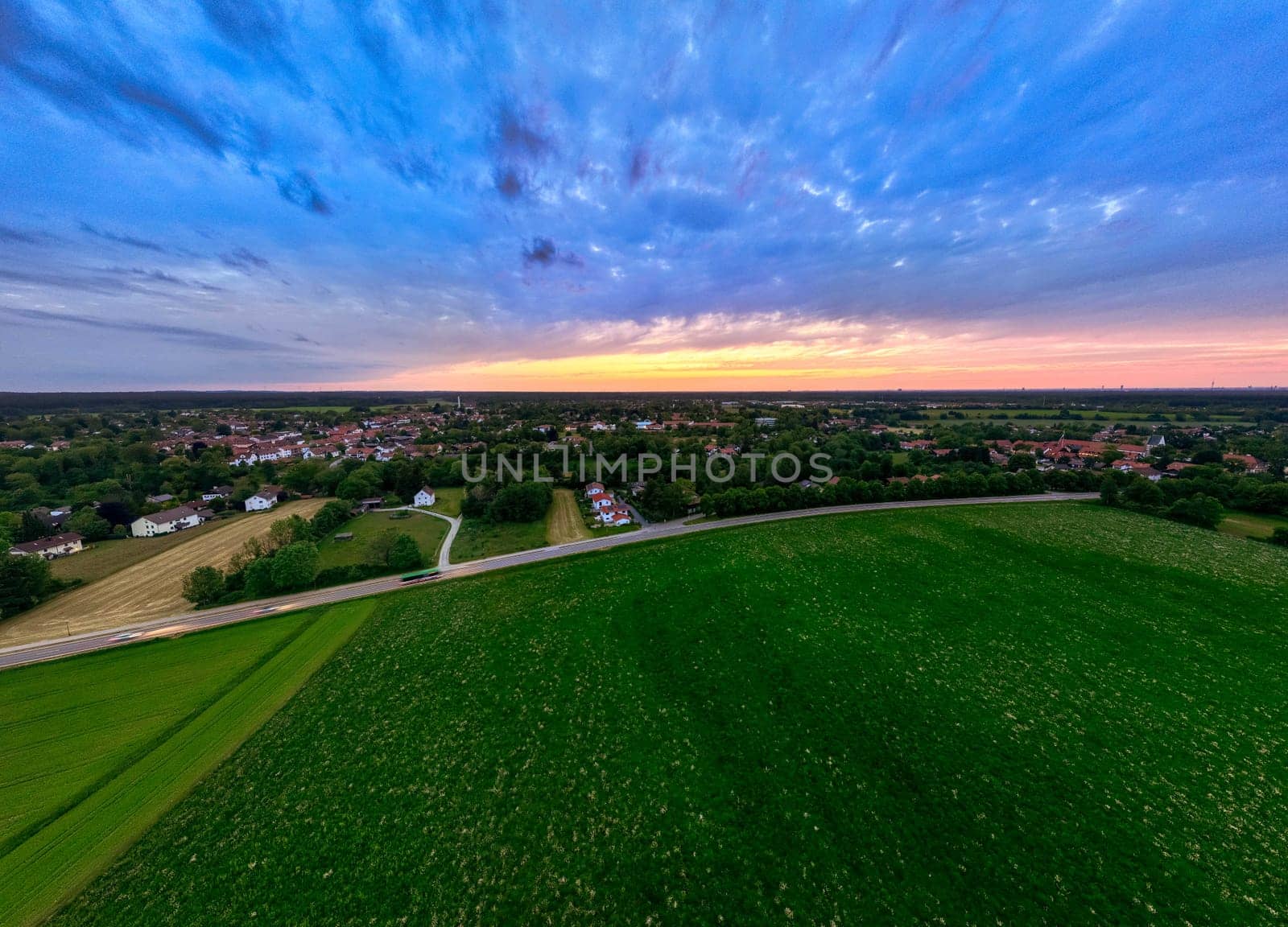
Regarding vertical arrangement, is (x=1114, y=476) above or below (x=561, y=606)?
above

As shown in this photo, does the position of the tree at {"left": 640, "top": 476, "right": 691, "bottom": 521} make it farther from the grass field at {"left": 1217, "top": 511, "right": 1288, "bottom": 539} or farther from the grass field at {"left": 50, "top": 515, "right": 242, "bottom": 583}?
the grass field at {"left": 1217, "top": 511, "right": 1288, "bottom": 539}

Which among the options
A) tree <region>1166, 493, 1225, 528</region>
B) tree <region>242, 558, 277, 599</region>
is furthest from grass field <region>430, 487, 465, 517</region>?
tree <region>1166, 493, 1225, 528</region>

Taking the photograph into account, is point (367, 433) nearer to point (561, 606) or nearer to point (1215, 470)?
point (561, 606)

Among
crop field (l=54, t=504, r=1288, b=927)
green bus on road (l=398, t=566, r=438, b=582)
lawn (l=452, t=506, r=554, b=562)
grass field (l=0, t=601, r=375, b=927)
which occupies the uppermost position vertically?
crop field (l=54, t=504, r=1288, b=927)

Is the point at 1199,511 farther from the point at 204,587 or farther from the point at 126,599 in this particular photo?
the point at 126,599

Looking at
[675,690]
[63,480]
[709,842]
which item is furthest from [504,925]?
[63,480]

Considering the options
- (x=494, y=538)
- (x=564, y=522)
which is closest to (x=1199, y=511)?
(x=564, y=522)
